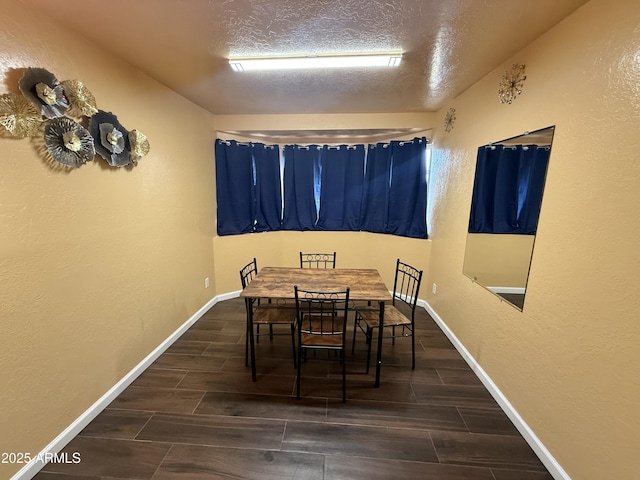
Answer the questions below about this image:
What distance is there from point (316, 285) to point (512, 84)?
205 centimetres

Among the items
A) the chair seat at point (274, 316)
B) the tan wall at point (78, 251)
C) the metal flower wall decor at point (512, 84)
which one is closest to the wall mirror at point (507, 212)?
the metal flower wall decor at point (512, 84)

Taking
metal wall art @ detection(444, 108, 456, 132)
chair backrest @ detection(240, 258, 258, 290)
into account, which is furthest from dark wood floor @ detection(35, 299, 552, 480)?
metal wall art @ detection(444, 108, 456, 132)

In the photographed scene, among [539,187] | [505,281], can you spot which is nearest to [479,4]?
[539,187]

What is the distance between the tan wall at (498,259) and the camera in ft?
5.73

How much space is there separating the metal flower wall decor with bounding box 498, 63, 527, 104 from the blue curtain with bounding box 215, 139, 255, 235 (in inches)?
112

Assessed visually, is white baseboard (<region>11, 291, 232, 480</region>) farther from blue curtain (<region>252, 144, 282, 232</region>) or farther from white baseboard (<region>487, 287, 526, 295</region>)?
white baseboard (<region>487, 287, 526, 295</region>)

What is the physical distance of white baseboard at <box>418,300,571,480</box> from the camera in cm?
142

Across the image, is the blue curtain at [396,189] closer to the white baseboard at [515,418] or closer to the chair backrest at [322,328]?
the white baseboard at [515,418]

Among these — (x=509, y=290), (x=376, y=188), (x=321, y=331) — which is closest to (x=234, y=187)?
(x=376, y=188)

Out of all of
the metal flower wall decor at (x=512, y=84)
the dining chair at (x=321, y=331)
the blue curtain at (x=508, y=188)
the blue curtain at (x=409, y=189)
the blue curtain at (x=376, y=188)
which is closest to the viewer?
the blue curtain at (x=508, y=188)

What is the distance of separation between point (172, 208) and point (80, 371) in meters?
1.45

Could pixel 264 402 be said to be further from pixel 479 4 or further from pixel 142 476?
pixel 479 4

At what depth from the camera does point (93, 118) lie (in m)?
1.69

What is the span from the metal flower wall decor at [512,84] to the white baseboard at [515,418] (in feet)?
6.83
